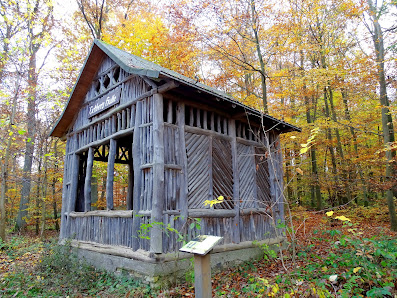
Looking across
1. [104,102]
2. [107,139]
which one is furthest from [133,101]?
[104,102]

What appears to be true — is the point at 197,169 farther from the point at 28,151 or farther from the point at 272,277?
the point at 28,151

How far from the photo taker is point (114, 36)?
17266 millimetres

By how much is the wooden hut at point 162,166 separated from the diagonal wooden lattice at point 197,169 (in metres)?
0.03

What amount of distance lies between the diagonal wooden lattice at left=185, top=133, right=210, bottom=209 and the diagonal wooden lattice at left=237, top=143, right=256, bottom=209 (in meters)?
1.37

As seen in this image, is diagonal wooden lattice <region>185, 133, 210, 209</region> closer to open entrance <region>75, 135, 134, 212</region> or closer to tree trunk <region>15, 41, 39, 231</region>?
open entrance <region>75, 135, 134, 212</region>

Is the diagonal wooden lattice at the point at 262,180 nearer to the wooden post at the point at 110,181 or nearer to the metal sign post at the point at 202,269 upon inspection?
the wooden post at the point at 110,181

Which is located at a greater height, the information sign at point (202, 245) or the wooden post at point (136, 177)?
the wooden post at point (136, 177)

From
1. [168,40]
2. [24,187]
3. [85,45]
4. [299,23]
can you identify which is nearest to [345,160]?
[299,23]

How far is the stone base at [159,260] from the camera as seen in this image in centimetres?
568

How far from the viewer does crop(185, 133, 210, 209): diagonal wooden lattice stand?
21.9 feet

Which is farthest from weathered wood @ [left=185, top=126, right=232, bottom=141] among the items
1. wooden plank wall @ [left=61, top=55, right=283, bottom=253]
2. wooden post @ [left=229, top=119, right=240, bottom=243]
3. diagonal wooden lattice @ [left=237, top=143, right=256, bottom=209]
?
diagonal wooden lattice @ [left=237, top=143, right=256, bottom=209]

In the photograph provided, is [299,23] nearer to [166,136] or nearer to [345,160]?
[345,160]

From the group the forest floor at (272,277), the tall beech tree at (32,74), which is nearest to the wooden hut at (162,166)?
the forest floor at (272,277)

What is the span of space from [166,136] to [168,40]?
1206 centimetres
